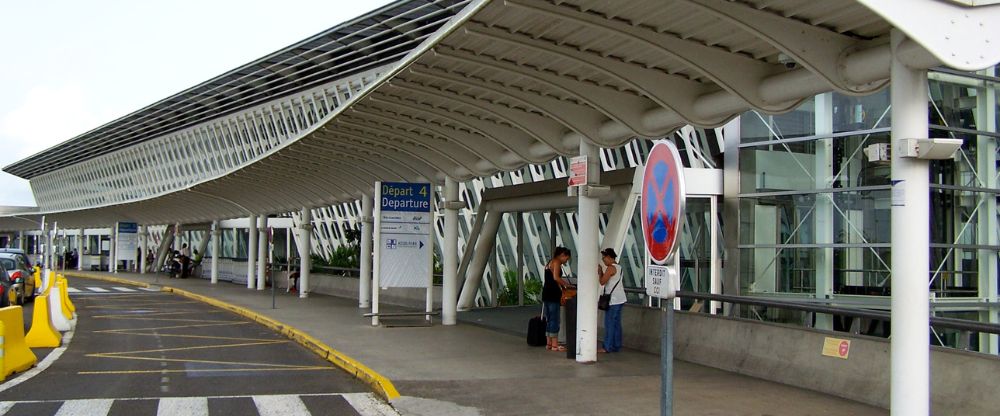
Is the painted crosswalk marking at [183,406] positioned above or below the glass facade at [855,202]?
below

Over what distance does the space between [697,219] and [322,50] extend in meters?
25.4

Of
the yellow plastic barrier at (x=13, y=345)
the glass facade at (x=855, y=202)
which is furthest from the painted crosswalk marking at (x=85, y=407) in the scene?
the glass facade at (x=855, y=202)

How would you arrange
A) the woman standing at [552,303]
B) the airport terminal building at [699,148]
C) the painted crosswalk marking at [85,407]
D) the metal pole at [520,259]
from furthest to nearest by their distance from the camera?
the metal pole at [520,259] < the woman standing at [552,303] < the painted crosswalk marking at [85,407] < the airport terminal building at [699,148]

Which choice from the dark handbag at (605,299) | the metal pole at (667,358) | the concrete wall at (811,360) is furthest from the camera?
the dark handbag at (605,299)

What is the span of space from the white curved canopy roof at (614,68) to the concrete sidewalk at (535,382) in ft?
10.4

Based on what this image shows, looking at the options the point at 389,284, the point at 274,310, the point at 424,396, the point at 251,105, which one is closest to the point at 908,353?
the point at 424,396

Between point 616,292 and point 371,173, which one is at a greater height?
point 371,173

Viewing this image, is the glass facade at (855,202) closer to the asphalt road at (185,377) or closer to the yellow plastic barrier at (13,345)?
the asphalt road at (185,377)

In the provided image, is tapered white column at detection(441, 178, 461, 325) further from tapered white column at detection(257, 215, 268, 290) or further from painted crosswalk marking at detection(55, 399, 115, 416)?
tapered white column at detection(257, 215, 268, 290)

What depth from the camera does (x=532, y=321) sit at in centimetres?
1442

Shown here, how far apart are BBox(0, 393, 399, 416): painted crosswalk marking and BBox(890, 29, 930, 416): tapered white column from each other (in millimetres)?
5065

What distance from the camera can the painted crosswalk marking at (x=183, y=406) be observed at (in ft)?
30.4

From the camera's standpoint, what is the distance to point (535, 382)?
1079cm

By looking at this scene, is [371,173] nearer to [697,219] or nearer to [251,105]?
[697,219]
